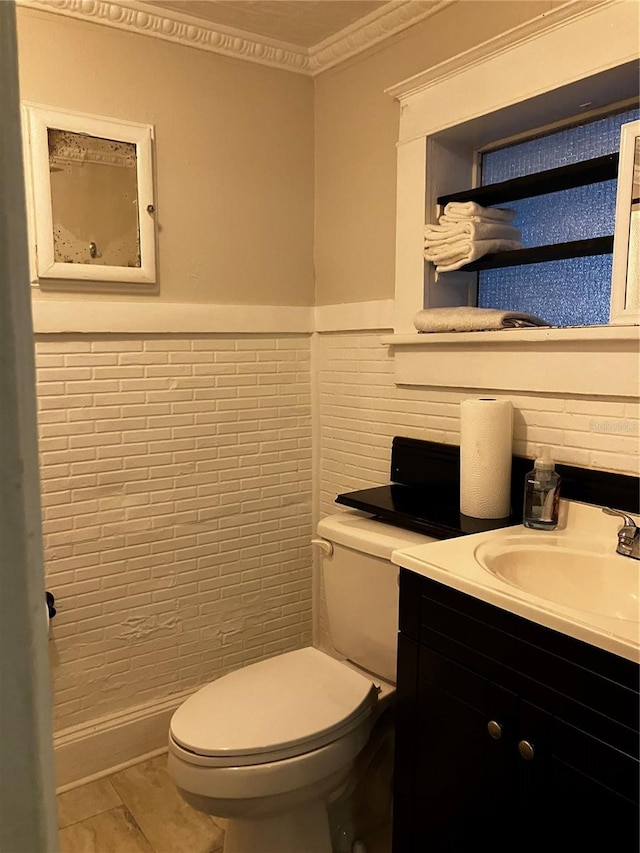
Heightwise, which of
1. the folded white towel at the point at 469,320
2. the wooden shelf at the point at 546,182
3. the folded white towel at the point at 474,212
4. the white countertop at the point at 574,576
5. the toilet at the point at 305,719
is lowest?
the toilet at the point at 305,719

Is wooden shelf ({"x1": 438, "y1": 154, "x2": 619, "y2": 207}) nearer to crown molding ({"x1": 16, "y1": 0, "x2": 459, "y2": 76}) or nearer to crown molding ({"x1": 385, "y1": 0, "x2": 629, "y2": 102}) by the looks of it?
crown molding ({"x1": 385, "y1": 0, "x2": 629, "y2": 102})

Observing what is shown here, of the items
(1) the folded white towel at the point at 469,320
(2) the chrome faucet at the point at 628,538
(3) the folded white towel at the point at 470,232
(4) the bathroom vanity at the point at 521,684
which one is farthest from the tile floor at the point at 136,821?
(3) the folded white towel at the point at 470,232

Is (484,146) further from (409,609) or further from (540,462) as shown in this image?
(409,609)

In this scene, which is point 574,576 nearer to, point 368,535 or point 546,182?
point 368,535

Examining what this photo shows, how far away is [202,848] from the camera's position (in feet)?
5.75

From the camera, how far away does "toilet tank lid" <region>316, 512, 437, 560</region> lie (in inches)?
63.2

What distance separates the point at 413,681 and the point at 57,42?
1856 mm

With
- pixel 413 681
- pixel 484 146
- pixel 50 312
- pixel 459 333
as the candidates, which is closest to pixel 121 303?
pixel 50 312

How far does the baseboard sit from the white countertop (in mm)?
1208

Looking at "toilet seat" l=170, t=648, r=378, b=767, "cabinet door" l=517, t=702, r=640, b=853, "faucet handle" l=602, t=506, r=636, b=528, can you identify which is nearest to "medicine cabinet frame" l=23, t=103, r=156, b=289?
"toilet seat" l=170, t=648, r=378, b=767

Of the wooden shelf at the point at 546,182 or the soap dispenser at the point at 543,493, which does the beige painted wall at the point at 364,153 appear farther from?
the soap dispenser at the point at 543,493

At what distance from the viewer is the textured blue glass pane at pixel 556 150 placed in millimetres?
1623

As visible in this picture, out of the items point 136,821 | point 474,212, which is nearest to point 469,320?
point 474,212

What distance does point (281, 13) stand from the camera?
197 centimetres
